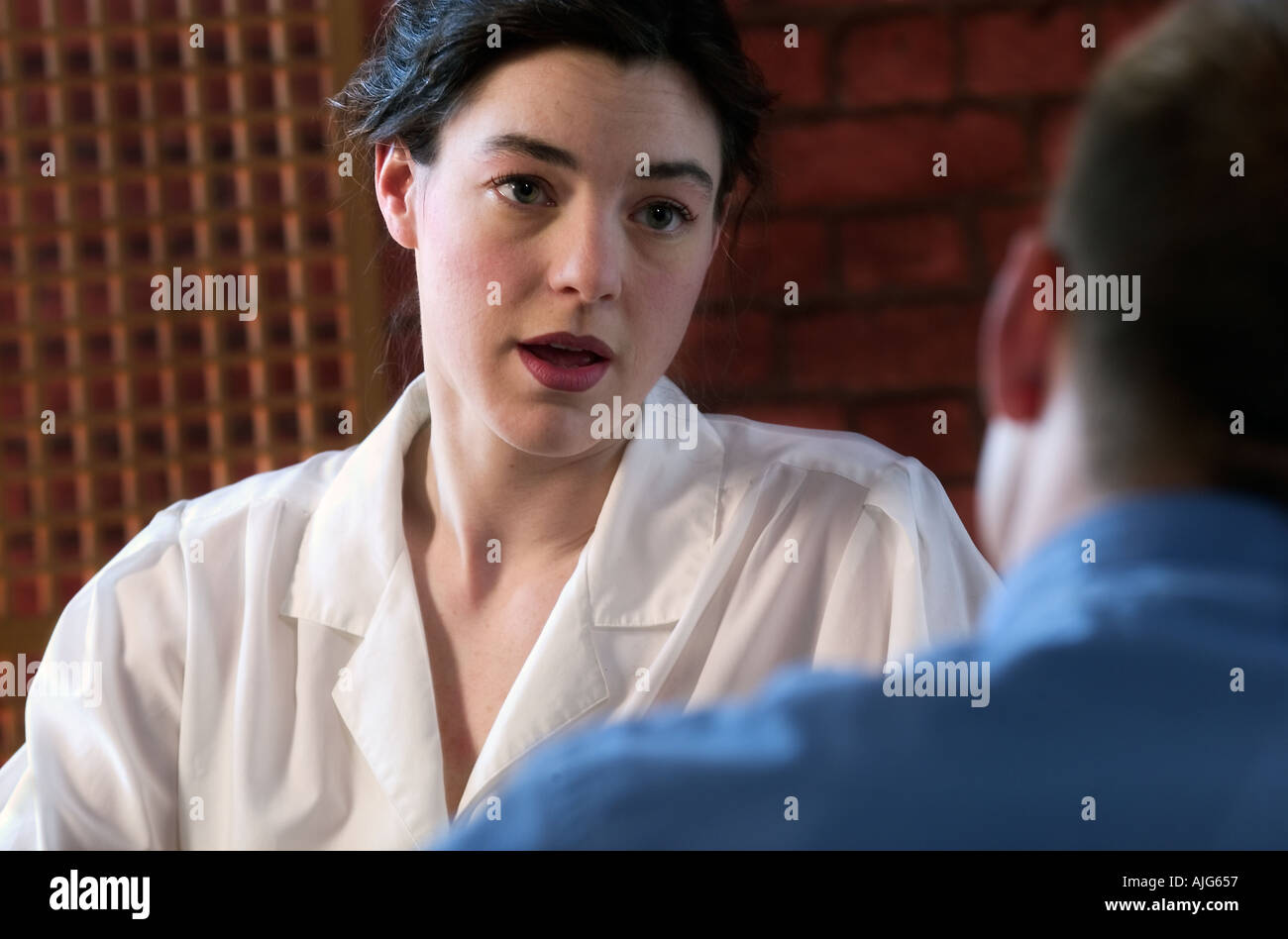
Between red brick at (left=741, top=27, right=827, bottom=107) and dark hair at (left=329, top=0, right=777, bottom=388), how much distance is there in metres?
0.46

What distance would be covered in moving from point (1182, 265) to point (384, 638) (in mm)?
667

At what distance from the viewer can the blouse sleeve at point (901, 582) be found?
3.04 ft

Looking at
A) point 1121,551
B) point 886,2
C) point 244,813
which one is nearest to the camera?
point 1121,551

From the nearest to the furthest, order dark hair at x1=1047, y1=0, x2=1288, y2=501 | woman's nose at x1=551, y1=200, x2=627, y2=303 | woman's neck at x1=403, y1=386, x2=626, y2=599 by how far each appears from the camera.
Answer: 1. dark hair at x1=1047, y1=0, x2=1288, y2=501
2. woman's nose at x1=551, y1=200, x2=627, y2=303
3. woman's neck at x1=403, y1=386, x2=626, y2=599

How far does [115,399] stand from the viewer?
1592 mm

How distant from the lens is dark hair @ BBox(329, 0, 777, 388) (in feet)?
3.01

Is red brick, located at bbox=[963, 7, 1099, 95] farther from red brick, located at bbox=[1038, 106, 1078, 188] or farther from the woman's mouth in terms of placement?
the woman's mouth

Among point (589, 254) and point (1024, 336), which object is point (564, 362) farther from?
point (1024, 336)

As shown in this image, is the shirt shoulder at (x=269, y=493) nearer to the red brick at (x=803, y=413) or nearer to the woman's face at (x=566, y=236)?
the woman's face at (x=566, y=236)

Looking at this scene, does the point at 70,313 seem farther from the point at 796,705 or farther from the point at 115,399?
the point at 796,705

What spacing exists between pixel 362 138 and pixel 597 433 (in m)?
0.32

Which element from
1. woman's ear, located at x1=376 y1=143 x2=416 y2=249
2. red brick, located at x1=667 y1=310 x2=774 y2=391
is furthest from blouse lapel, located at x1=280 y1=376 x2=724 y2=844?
red brick, located at x1=667 y1=310 x2=774 y2=391

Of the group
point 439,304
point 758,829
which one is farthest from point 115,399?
point 758,829

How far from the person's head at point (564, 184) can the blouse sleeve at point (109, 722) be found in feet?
0.84
